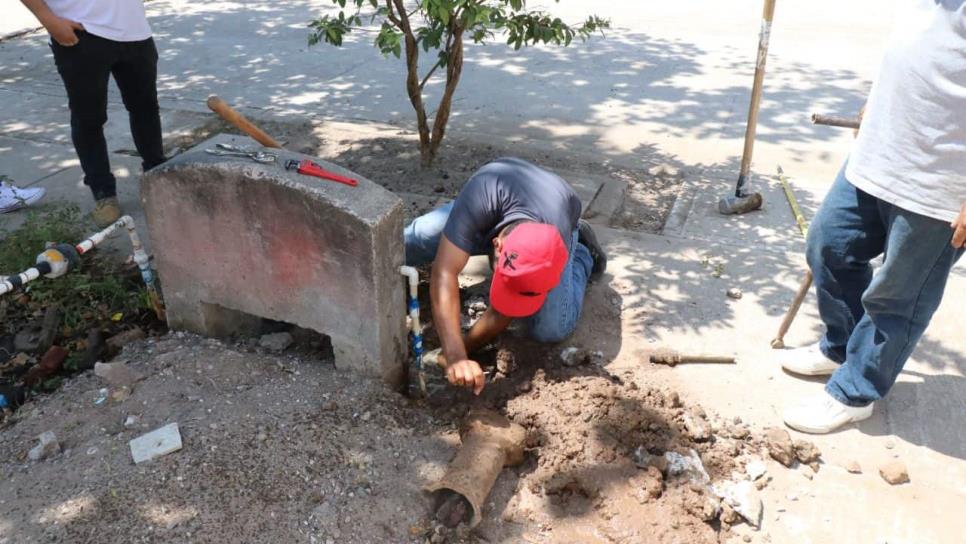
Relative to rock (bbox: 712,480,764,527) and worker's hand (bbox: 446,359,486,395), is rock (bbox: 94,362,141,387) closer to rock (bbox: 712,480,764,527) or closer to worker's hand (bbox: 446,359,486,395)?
worker's hand (bbox: 446,359,486,395)

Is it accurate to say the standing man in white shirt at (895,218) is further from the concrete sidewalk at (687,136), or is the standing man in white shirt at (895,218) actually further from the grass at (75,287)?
the grass at (75,287)

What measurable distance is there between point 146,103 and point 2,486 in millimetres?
2679

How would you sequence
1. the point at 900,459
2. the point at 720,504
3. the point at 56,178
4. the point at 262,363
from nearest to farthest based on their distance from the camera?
the point at 720,504
the point at 900,459
the point at 262,363
the point at 56,178

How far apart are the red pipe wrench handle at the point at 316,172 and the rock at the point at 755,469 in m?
1.78

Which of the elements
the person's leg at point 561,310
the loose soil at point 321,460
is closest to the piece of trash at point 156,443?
the loose soil at point 321,460

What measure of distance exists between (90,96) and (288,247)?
220 cm

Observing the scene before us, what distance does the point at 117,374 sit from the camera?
3107mm

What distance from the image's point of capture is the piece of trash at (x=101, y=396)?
302 cm

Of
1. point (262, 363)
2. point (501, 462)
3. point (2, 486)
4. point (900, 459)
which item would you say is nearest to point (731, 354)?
point (900, 459)

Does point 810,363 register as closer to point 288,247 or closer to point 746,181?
point 746,181

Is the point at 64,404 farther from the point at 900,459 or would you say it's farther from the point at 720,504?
the point at 900,459

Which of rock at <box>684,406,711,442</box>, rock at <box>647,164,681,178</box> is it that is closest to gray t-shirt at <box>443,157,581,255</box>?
rock at <box>684,406,711,442</box>

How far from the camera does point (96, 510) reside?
2525mm

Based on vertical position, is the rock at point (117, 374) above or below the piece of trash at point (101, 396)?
above
